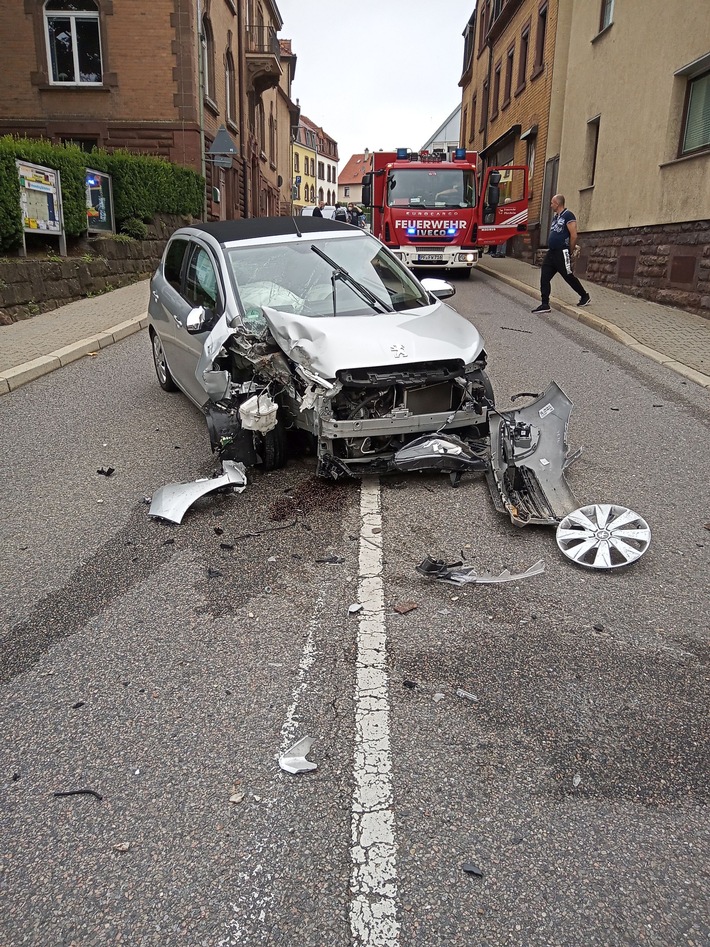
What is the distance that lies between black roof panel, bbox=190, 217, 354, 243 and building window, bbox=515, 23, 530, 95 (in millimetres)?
24775

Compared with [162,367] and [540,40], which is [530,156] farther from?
[162,367]

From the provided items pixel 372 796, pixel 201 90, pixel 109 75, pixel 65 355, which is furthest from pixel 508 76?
pixel 372 796

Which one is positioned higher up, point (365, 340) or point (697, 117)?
point (697, 117)

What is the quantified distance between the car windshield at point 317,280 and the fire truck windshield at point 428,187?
13.7 metres

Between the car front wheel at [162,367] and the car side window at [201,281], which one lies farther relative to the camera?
the car front wheel at [162,367]

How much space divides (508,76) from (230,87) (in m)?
11.7

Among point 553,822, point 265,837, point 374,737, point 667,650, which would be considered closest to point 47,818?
point 265,837

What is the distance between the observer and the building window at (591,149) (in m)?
19.2

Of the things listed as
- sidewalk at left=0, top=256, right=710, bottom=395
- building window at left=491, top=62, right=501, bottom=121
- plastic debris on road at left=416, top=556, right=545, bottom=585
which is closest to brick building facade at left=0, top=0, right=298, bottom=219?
sidewalk at left=0, top=256, right=710, bottom=395

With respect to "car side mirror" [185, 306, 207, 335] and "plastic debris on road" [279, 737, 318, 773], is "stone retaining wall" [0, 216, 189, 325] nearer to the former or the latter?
"car side mirror" [185, 306, 207, 335]

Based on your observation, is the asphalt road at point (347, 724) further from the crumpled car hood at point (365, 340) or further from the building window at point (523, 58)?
the building window at point (523, 58)

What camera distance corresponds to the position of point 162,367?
8.48 m

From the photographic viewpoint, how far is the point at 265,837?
97.2 inches

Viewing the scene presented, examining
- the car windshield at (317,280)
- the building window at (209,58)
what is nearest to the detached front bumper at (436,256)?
the building window at (209,58)
